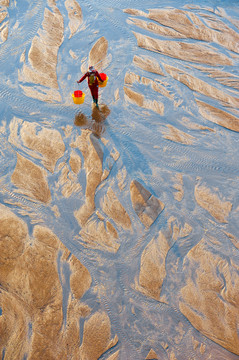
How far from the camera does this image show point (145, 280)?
3381mm

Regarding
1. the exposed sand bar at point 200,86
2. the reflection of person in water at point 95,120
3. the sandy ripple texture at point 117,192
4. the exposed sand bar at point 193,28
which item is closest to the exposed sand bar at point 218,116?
the sandy ripple texture at point 117,192

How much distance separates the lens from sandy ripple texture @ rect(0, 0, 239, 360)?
3070mm

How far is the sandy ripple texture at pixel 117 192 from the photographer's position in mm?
3070

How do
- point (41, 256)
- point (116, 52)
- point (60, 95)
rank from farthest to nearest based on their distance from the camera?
point (116, 52), point (60, 95), point (41, 256)

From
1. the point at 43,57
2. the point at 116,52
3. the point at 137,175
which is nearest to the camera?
the point at 137,175

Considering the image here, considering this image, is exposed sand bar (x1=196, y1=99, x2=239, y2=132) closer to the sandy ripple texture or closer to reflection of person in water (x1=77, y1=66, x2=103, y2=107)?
the sandy ripple texture

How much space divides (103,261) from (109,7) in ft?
23.8

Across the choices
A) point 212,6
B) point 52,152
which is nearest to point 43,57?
point 52,152

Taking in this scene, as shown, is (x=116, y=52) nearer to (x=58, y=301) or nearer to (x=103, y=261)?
(x=103, y=261)

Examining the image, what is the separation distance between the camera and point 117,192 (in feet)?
13.4

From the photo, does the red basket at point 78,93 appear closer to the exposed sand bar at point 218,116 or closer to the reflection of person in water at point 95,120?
the reflection of person in water at point 95,120

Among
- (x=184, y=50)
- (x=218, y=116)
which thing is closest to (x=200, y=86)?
(x=218, y=116)

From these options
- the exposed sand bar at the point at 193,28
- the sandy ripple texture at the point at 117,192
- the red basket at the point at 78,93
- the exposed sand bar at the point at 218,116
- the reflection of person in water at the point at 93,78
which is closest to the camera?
the sandy ripple texture at the point at 117,192

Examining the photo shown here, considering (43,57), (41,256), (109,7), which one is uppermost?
(109,7)
